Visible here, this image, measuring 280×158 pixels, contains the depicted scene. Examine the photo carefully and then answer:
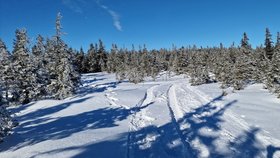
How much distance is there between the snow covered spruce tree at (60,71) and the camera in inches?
1667

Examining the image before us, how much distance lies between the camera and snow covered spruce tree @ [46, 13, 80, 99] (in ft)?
139

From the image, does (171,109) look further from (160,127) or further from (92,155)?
(92,155)

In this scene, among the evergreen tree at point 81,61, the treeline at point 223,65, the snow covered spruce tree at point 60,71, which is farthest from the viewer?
the evergreen tree at point 81,61

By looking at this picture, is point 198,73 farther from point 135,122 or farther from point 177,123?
point 177,123

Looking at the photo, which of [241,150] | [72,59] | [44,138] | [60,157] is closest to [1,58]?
[72,59]

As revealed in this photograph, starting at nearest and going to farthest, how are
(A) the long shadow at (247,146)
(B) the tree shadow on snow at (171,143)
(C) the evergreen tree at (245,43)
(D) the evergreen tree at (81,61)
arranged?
(B) the tree shadow on snow at (171,143) → (A) the long shadow at (247,146) → (C) the evergreen tree at (245,43) → (D) the evergreen tree at (81,61)

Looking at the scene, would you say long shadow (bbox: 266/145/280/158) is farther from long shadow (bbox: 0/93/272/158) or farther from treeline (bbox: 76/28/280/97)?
treeline (bbox: 76/28/280/97)

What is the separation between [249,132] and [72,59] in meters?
30.7

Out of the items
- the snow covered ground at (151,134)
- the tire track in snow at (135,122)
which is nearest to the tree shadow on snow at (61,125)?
the snow covered ground at (151,134)

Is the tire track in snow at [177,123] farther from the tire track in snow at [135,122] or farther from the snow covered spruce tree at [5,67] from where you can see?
the snow covered spruce tree at [5,67]

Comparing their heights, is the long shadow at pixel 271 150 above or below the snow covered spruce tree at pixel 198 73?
below

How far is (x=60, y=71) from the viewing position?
43031mm

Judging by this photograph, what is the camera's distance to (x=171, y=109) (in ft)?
88.3

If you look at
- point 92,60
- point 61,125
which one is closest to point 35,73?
point 61,125
